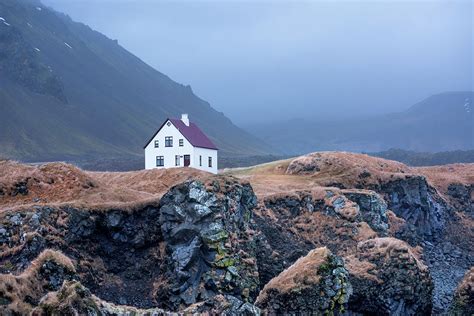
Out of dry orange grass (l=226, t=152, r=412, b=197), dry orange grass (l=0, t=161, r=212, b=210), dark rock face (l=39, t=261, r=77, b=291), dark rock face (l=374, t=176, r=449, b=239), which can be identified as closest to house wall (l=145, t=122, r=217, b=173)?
dry orange grass (l=226, t=152, r=412, b=197)

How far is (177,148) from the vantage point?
92.9 meters

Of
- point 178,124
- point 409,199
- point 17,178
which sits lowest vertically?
point 409,199

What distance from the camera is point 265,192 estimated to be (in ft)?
231

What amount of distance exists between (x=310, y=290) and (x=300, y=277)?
3.58 ft

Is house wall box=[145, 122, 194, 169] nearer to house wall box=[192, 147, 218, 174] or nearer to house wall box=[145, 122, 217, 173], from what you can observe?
house wall box=[145, 122, 217, 173]

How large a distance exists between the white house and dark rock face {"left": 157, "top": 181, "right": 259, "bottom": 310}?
41.2 meters

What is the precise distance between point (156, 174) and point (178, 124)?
22.4 m

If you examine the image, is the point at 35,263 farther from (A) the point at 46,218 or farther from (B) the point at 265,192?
(B) the point at 265,192

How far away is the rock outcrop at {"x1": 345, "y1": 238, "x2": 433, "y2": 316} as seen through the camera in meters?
46.0

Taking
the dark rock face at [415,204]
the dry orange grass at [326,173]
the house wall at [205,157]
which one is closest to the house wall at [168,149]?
the house wall at [205,157]

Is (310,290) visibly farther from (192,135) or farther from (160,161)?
(192,135)

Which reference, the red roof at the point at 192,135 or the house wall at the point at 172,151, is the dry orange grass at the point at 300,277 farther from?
the red roof at the point at 192,135

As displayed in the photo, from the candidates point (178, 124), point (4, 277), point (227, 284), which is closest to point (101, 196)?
point (227, 284)

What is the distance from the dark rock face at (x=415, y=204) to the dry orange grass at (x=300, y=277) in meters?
47.4
